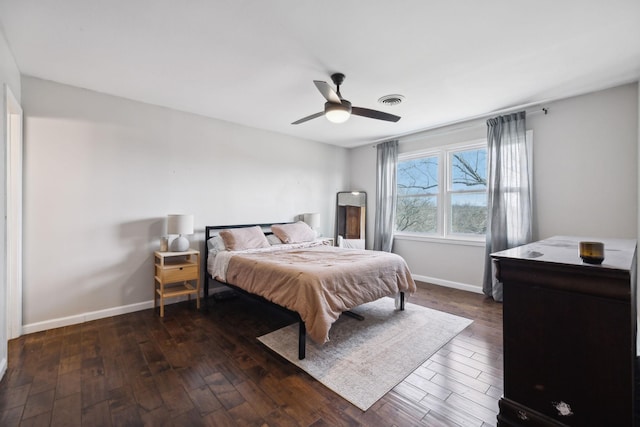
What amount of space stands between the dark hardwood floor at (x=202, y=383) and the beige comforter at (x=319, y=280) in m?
0.45

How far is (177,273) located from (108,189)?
1275 millimetres

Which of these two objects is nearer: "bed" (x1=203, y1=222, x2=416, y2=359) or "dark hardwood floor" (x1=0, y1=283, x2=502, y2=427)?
"dark hardwood floor" (x1=0, y1=283, x2=502, y2=427)

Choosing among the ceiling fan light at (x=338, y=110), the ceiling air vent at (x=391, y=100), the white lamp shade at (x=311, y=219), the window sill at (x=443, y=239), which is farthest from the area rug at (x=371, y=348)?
the ceiling air vent at (x=391, y=100)

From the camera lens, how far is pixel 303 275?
2.43 metres

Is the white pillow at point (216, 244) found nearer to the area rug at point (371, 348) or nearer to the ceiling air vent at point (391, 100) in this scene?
the area rug at point (371, 348)

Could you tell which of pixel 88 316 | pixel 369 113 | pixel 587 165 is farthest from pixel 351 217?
pixel 88 316

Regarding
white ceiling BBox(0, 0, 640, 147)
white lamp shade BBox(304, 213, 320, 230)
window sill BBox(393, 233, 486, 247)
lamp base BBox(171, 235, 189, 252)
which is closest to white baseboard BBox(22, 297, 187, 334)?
lamp base BBox(171, 235, 189, 252)

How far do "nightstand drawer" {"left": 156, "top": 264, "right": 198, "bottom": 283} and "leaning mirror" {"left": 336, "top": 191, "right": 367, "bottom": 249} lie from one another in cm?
291

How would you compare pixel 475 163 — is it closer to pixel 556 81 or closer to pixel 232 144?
pixel 556 81

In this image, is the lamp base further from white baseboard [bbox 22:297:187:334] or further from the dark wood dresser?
the dark wood dresser

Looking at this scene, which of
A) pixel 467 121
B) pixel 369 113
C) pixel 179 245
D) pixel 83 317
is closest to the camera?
pixel 369 113

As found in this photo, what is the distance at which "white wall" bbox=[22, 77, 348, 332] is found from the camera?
283 centimetres

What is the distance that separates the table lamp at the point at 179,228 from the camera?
3.35 meters

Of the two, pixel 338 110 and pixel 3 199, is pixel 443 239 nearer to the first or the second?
pixel 338 110
